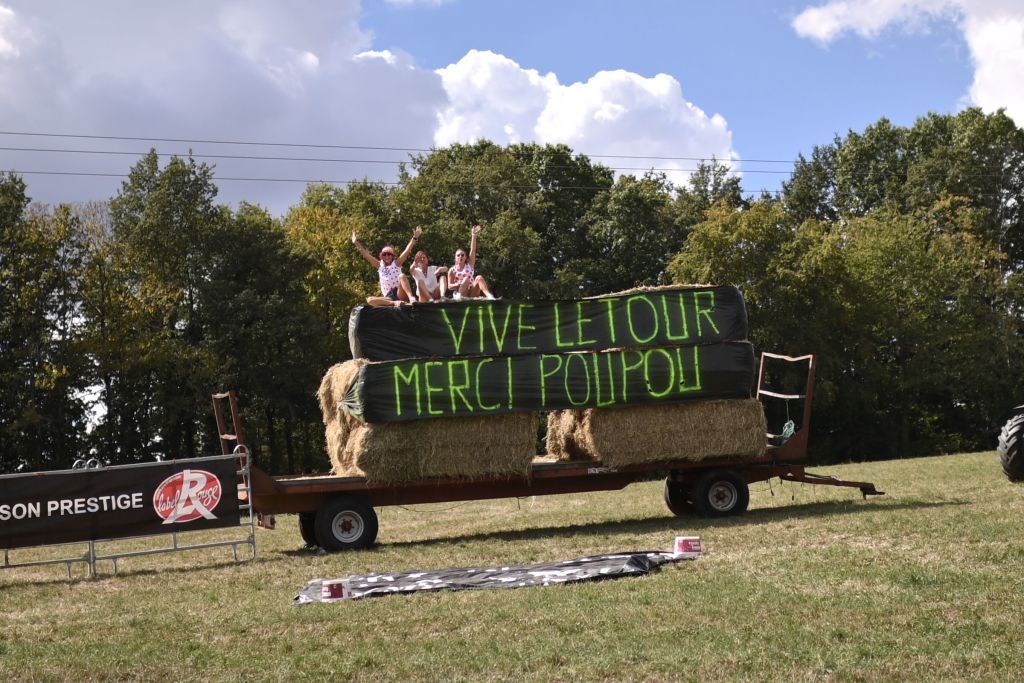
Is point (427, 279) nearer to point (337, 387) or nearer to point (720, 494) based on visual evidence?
point (337, 387)

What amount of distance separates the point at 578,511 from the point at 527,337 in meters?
5.29

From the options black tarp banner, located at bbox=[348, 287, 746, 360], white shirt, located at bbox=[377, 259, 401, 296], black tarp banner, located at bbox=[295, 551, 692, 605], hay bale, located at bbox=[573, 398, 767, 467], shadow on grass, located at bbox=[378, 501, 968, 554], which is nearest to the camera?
black tarp banner, located at bbox=[295, 551, 692, 605]

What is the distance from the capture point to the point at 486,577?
1169 centimetres

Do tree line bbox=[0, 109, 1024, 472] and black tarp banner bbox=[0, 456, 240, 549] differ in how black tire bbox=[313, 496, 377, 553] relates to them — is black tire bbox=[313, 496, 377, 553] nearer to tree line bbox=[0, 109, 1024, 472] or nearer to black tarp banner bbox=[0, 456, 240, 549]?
black tarp banner bbox=[0, 456, 240, 549]

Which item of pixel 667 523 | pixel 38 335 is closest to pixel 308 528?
pixel 667 523

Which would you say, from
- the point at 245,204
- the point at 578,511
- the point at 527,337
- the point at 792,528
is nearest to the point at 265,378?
the point at 245,204

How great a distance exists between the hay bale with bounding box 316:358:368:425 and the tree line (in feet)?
79.0

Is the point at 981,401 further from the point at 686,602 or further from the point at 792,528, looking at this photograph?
the point at 686,602

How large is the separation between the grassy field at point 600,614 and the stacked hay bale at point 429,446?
3.37 feet

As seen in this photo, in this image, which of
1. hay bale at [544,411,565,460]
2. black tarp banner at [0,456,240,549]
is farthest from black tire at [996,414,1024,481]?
black tarp banner at [0,456,240,549]

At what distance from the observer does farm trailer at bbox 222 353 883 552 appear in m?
15.4

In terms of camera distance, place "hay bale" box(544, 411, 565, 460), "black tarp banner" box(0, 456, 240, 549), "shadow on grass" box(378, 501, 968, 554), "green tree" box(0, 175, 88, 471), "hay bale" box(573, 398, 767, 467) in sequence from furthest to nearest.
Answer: "green tree" box(0, 175, 88, 471) < "hay bale" box(544, 411, 565, 460) < "hay bale" box(573, 398, 767, 467) < "shadow on grass" box(378, 501, 968, 554) < "black tarp banner" box(0, 456, 240, 549)

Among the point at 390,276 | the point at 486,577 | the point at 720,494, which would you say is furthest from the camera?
the point at 720,494

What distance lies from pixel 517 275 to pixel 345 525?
3678 centimetres
